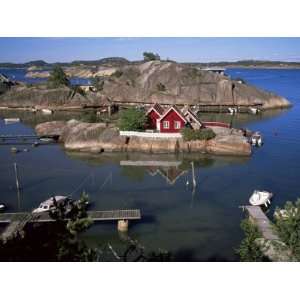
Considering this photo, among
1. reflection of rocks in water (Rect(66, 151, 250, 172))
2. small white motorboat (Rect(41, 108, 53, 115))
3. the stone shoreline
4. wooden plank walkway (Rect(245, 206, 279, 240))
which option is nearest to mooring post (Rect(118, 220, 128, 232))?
wooden plank walkway (Rect(245, 206, 279, 240))

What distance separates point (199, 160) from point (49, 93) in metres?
29.5

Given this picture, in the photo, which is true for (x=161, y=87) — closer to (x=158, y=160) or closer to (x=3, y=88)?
(x=3, y=88)

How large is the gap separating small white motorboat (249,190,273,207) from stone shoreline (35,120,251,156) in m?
7.31

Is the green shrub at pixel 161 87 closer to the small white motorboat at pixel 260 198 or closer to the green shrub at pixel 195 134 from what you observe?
the green shrub at pixel 195 134

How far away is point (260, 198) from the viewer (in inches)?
644

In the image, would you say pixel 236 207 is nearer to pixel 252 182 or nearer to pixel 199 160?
pixel 252 182

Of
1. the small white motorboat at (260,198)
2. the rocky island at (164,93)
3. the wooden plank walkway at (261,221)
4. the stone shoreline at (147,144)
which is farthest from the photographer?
the rocky island at (164,93)

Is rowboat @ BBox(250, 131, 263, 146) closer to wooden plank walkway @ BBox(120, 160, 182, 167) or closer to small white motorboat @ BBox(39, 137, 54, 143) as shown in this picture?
wooden plank walkway @ BBox(120, 160, 182, 167)

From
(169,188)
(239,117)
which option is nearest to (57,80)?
(239,117)

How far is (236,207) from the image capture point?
16.1 meters

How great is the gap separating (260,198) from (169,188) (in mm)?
4339

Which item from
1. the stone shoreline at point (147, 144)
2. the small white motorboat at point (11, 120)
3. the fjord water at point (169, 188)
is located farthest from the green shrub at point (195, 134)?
the small white motorboat at point (11, 120)

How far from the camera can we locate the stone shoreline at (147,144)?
79.0 feet

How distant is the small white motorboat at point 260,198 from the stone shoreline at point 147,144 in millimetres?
7308
